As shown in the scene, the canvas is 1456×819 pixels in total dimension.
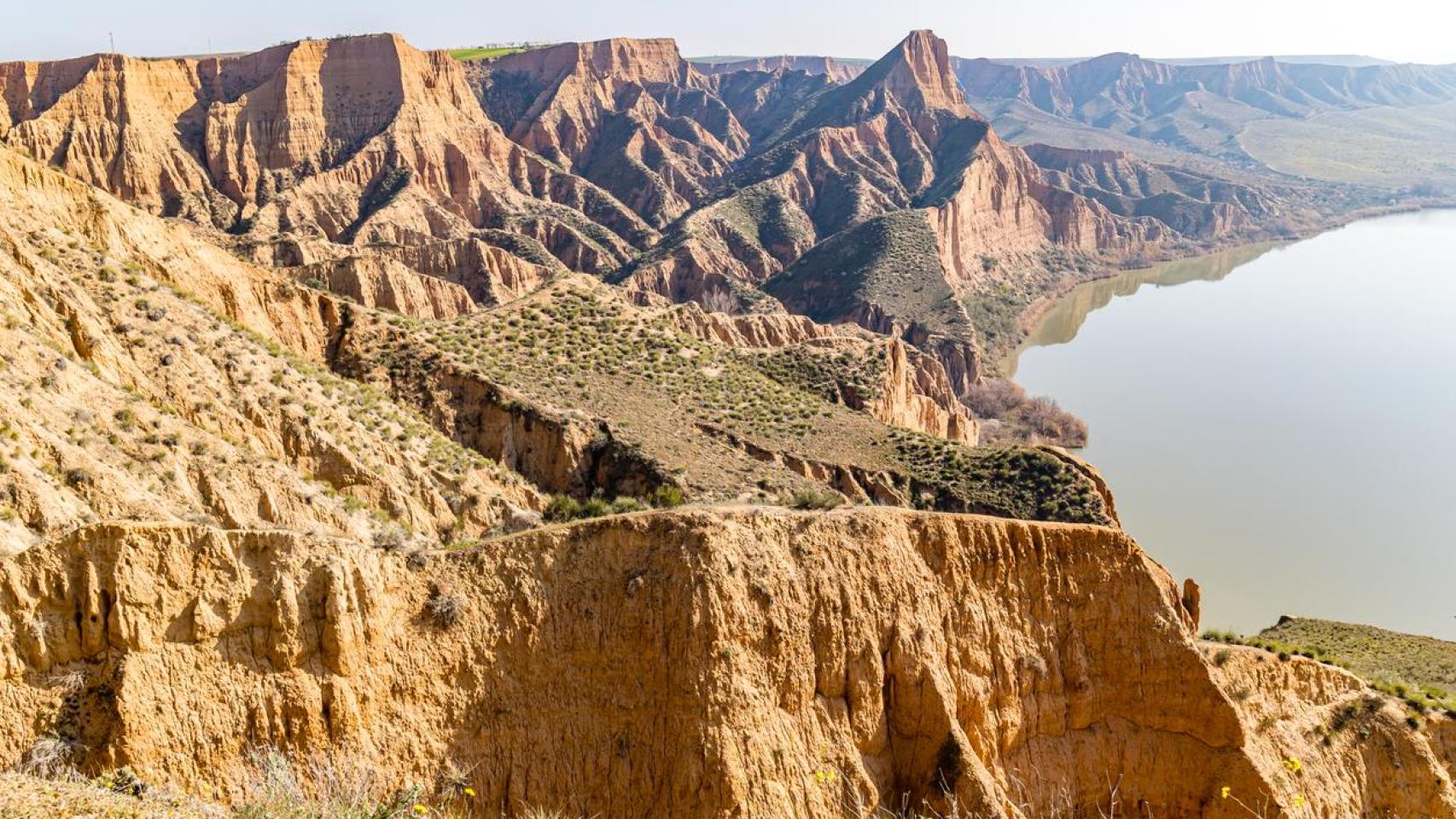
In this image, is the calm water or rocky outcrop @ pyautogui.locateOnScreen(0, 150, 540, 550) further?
the calm water

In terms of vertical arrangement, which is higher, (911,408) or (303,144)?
(303,144)

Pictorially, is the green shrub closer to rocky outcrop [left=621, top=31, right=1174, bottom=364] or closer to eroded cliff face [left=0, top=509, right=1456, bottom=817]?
eroded cliff face [left=0, top=509, right=1456, bottom=817]

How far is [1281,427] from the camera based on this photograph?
62906 mm

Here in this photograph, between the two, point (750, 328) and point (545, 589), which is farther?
point (750, 328)

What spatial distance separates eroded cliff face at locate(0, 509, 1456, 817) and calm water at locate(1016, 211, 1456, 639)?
77.6ft

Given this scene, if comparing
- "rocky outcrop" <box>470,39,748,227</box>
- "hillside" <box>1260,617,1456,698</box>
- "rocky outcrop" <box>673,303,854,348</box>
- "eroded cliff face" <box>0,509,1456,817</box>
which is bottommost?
"eroded cliff face" <box>0,509,1456,817</box>

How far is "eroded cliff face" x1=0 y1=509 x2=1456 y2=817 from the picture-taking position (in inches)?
476

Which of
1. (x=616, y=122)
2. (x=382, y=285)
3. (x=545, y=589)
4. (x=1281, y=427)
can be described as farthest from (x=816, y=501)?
(x=616, y=122)

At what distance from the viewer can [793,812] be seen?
14750mm

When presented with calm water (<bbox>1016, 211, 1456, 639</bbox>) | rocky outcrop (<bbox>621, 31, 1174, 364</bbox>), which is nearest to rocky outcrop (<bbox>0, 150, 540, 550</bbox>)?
calm water (<bbox>1016, 211, 1456, 639</bbox>)

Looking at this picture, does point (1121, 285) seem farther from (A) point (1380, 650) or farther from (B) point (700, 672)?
(B) point (700, 672)

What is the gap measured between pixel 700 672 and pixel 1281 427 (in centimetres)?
5830

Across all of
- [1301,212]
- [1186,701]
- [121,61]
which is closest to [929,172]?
[1301,212]

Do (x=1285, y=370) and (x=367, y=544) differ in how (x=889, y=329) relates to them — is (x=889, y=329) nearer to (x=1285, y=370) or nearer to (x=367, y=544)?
(x=1285, y=370)
